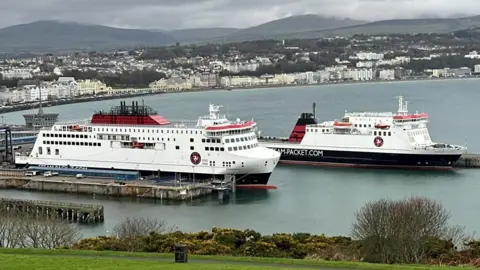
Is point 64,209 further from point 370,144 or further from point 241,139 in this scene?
point 370,144

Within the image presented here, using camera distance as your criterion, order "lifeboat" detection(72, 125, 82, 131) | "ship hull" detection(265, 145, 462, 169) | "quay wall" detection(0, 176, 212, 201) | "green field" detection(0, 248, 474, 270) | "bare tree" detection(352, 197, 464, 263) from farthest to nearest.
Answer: "ship hull" detection(265, 145, 462, 169), "lifeboat" detection(72, 125, 82, 131), "quay wall" detection(0, 176, 212, 201), "bare tree" detection(352, 197, 464, 263), "green field" detection(0, 248, 474, 270)

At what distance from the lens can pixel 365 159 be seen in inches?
1108

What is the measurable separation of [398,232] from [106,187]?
12199mm

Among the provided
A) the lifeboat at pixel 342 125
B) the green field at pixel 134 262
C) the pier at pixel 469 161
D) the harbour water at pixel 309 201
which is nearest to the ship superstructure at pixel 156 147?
the harbour water at pixel 309 201

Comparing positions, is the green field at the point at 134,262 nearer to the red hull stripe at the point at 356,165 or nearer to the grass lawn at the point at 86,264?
the grass lawn at the point at 86,264

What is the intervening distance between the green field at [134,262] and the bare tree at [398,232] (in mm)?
1533

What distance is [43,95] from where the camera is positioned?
72.3m

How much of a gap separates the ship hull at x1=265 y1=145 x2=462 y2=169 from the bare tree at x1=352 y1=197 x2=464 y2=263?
14.9 meters

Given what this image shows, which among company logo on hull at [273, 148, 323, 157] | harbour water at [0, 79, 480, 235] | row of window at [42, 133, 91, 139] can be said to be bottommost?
harbour water at [0, 79, 480, 235]

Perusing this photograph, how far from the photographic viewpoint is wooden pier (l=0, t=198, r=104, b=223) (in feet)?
61.7

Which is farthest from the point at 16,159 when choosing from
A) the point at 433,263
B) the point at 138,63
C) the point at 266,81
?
the point at 138,63

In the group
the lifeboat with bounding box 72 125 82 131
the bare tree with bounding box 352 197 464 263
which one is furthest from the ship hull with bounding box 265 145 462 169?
the bare tree with bounding box 352 197 464 263

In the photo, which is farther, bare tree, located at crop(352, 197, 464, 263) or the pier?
the pier

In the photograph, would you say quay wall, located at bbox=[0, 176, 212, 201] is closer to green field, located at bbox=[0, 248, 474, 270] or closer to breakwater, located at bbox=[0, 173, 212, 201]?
breakwater, located at bbox=[0, 173, 212, 201]
